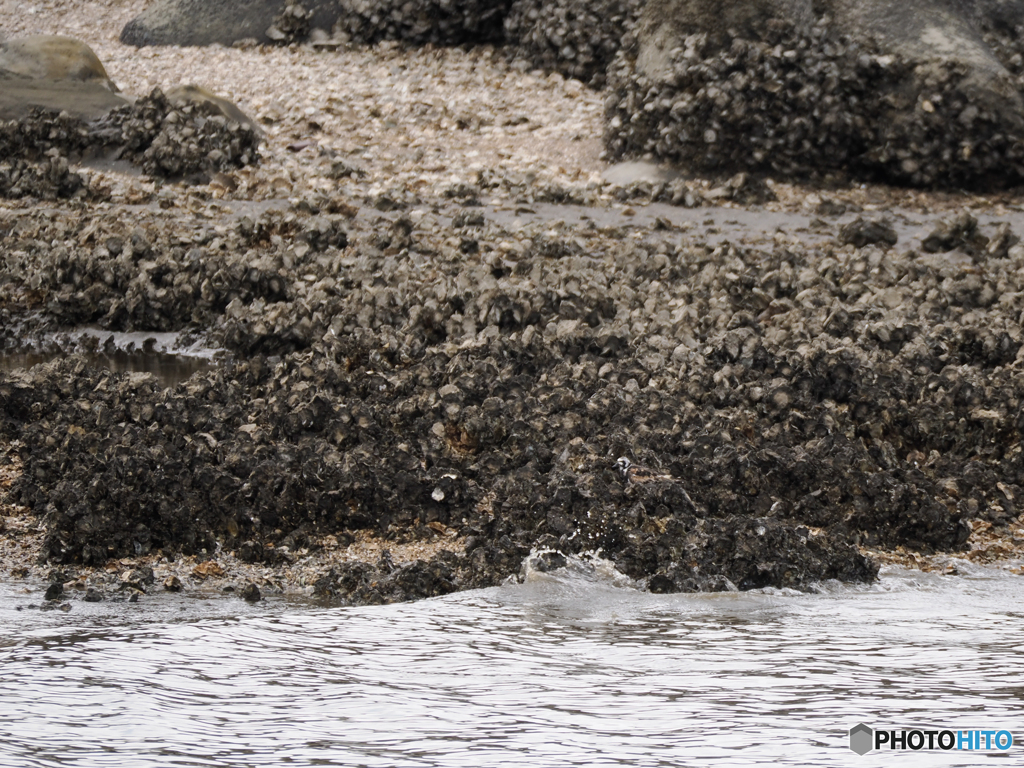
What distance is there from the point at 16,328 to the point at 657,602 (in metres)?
4.59

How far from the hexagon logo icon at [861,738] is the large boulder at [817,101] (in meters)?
7.90

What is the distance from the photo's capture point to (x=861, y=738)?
4.72 feet

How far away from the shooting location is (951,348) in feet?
14.8

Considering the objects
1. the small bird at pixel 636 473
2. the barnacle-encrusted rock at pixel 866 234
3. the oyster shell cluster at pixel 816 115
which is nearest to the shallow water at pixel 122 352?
the small bird at pixel 636 473

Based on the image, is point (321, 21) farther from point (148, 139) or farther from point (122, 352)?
point (122, 352)

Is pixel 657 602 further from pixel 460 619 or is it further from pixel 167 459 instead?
pixel 167 459

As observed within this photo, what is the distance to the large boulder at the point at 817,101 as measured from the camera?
9.05m

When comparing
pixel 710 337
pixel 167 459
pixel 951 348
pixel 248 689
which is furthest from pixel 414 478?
pixel 951 348

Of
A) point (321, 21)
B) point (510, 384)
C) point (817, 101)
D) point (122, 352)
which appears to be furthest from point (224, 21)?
point (510, 384)

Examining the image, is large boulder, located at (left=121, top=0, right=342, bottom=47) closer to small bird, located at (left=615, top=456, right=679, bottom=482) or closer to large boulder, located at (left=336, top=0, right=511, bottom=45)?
large boulder, located at (left=336, top=0, right=511, bottom=45)

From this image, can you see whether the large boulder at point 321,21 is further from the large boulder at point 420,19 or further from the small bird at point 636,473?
the small bird at point 636,473

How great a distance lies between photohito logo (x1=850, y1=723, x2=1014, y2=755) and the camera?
1.40 metres

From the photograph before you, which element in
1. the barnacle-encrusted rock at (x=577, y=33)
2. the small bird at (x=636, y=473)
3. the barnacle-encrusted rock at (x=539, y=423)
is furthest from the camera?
the barnacle-encrusted rock at (x=577, y=33)

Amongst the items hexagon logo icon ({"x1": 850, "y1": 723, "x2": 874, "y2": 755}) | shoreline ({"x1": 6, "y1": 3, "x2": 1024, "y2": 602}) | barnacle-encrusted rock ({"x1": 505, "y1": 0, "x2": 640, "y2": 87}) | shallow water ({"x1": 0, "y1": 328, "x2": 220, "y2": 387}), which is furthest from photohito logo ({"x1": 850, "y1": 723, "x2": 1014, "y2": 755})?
barnacle-encrusted rock ({"x1": 505, "y1": 0, "x2": 640, "y2": 87})
